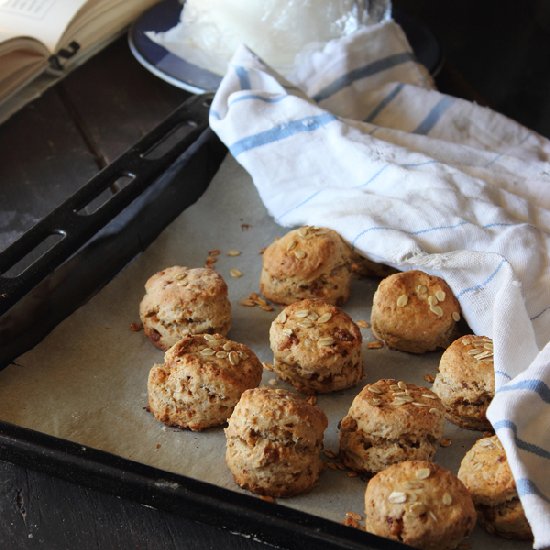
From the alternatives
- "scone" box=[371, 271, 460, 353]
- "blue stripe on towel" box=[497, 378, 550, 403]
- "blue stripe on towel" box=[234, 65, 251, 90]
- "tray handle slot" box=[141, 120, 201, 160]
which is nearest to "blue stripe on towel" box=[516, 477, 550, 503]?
"blue stripe on towel" box=[497, 378, 550, 403]

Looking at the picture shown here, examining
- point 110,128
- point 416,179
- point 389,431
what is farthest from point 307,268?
point 110,128

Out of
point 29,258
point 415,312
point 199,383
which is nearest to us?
point 199,383

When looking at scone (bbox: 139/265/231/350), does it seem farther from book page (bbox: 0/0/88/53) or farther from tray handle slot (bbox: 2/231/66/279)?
book page (bbox: 0/0/88/53)

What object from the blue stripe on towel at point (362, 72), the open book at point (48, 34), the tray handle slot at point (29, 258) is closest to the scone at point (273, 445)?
the tray handle slot at point (29, 258)

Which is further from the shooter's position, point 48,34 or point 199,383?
point 48,34

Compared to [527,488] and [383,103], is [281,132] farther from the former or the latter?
[527,488]

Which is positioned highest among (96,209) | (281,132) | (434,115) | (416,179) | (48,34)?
(48,34)

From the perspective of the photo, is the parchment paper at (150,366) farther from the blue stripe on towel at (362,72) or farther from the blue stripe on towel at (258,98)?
the blue stripe on towel at (362,72)

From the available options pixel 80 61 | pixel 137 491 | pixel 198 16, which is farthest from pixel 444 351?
pixel 80 61

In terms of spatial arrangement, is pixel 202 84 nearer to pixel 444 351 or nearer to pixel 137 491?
pixel 444 351
